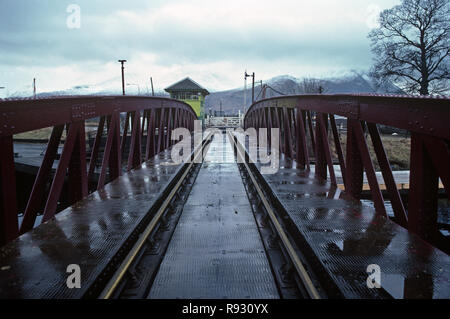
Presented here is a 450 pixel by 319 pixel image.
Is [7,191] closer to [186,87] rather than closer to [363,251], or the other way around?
[363,251]

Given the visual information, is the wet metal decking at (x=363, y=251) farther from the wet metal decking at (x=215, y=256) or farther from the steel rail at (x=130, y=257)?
the steel rail at (x=130, y=257)

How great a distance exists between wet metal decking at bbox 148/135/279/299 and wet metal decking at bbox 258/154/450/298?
25.7 inches

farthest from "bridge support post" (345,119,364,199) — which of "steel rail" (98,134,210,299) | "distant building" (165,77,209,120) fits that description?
"distant building" (165,77,209,120)

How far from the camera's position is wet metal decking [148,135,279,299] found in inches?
154

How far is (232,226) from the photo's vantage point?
6.05 meters

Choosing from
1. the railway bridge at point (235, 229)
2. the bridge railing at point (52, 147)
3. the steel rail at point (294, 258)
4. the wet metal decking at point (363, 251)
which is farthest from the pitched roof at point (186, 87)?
the wet metal decking at point (363, 251)

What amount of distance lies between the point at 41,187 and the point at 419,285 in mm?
4397

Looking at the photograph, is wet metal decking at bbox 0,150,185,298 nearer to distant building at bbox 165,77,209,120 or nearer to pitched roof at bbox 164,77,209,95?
distant building at bbox 165,77,209,120

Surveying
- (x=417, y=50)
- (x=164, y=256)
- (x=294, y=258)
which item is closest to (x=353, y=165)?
(x=294, y=258)

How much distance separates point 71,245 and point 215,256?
5.47 ft

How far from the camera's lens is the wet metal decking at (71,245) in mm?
3365

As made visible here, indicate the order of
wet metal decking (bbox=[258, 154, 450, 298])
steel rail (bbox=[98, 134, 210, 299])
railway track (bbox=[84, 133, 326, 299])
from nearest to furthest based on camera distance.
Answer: wet metal decking (bbox=[258, 154, 450, 298]) → steel rail (bbox=[98, 134, 210, 299]) → railway track (bbox=[84, 133, 326, 299])
